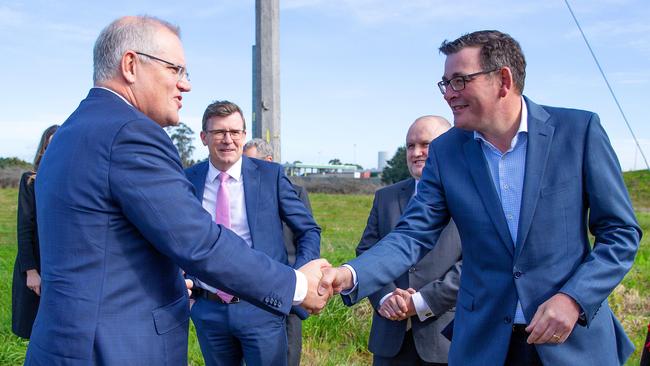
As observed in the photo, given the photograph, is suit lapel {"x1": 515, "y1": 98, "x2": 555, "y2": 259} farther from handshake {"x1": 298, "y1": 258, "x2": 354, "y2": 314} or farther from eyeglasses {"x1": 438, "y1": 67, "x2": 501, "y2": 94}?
handshake {"x1": 298, "y1": 258, "x2": 354, "y2": 314}

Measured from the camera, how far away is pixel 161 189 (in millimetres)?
2447

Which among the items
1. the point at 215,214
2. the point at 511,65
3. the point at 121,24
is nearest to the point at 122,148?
the point at 121,24

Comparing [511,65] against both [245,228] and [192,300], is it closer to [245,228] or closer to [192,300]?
[245,228]

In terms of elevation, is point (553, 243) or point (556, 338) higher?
point (553, 243)

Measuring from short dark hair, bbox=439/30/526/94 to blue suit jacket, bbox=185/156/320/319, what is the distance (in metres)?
1.79

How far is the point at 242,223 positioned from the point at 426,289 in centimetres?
129

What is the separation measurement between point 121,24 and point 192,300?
7.00ft

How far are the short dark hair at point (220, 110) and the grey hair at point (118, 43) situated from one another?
1902mm

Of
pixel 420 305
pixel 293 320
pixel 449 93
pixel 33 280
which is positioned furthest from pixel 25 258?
pixel 449 93

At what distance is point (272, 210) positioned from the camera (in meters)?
4.37

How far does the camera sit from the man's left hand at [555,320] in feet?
8.18

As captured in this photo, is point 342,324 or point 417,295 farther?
point 342,324

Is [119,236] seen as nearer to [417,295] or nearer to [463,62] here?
[463,62]

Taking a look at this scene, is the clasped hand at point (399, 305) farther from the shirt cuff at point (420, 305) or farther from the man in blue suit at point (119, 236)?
the man in blue suit at point (119, 236)
